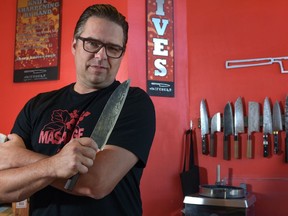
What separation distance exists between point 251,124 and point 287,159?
29 cm

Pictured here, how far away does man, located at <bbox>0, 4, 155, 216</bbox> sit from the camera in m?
0.85

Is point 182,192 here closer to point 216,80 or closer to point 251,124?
point 251,124

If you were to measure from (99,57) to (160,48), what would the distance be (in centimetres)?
134

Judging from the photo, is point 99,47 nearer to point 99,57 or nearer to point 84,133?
point 99,57

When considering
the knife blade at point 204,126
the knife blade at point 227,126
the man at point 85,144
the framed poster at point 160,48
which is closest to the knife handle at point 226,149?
the knife blade at point 227,126

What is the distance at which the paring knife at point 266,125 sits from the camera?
2197mm

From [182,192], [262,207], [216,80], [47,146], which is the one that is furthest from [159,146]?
[47,146]

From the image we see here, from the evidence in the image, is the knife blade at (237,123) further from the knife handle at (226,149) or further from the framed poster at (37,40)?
the framed poster at (37,40)

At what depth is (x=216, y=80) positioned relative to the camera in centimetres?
239

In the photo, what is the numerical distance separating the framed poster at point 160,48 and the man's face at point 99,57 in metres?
1.21

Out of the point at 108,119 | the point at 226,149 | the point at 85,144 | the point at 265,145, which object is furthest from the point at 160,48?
the point at 85,144

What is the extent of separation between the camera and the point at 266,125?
221cm

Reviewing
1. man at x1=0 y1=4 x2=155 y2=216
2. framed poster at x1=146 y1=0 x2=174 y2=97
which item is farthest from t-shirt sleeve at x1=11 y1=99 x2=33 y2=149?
framed poster at x1=146 y1=0 x2=174 y2=97

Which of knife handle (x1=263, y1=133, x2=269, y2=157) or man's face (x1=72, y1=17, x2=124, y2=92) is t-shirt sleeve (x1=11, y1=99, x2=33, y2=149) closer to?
man's face (x1=72, y1=17, x2=124, y2=92)
